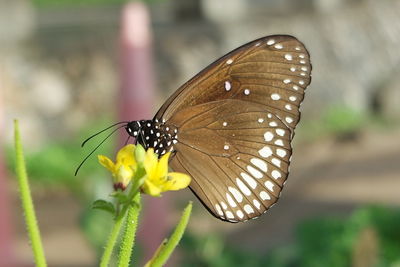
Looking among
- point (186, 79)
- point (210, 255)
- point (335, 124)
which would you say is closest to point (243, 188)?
point (210, 255)

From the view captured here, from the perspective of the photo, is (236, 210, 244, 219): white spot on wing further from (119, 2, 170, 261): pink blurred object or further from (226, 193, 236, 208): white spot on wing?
(119, 2, 170, 261): pink blurred object

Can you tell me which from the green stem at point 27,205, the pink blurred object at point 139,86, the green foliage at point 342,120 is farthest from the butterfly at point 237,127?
the green foliage at point 342,120

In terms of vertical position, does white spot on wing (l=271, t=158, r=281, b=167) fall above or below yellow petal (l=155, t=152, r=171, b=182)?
above

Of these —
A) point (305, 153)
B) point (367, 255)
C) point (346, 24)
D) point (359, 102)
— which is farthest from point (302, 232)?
point (346, 24)

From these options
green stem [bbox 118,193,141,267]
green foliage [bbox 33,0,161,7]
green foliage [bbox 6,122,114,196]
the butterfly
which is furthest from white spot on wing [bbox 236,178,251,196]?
green foliage [bbox 33,0,161,7]

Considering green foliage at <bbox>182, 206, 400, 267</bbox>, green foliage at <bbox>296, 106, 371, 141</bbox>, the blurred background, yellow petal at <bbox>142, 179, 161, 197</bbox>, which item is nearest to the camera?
yellow petal at <bbox>142, 179, 161, 197</bbox>
